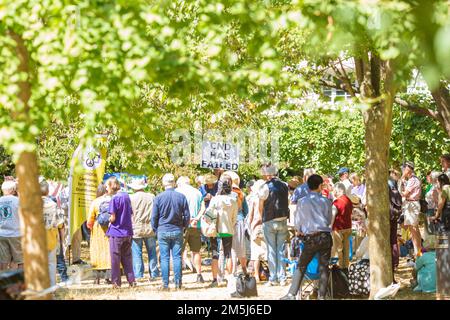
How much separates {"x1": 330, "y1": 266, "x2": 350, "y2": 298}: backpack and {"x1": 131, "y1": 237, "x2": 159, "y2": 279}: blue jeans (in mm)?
4115

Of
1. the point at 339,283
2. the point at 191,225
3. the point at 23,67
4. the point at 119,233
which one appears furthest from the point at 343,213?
the point at 23,67

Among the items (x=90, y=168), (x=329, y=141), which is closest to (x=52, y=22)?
(x=90, y=168)

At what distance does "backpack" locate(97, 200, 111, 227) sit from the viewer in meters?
14.1

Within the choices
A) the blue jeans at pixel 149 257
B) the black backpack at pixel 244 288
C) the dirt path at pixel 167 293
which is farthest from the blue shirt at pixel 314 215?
the blue jeans at pixel 149 257

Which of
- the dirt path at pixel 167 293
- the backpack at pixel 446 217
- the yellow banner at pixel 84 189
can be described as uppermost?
the yellow banner at pixel 84 189

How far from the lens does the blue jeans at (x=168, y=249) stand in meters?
13.6

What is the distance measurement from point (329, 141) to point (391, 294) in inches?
1059

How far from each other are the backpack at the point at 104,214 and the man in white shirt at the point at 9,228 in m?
2.06

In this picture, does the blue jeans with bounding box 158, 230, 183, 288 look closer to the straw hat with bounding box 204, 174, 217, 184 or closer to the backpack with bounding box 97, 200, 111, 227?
the backpack with bounding box 97, 200, 111, 227

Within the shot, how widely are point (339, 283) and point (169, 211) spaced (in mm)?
3151

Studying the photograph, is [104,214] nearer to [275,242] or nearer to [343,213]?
[275,242]

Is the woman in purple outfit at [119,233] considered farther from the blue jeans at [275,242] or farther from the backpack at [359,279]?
the backpack at [359,279]

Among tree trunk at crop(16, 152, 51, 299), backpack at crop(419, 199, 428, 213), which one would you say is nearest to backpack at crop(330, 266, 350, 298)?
backpack at crop(419, 199, 428, 213)

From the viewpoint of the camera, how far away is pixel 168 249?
44.9ft
